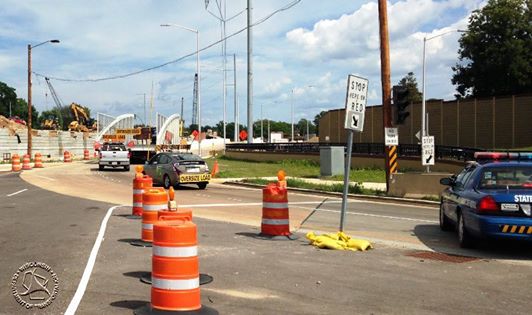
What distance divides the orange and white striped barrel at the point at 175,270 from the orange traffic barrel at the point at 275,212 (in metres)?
5.13

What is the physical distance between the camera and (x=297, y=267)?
8469 mm

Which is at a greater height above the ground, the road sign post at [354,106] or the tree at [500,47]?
the tree at [500,47]

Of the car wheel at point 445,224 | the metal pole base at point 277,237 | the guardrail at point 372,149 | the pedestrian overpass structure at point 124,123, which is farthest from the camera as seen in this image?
the pedestrian overpass structure at point 124,123

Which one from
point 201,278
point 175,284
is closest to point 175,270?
point 175,284

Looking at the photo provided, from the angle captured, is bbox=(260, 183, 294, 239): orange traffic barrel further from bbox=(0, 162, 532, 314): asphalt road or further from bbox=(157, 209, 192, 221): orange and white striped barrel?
bbox=(157, 209, 192, 221): orange and white striped barrel

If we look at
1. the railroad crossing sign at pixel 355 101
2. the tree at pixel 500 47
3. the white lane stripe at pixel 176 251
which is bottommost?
the white lane stripe at pixel 176 251

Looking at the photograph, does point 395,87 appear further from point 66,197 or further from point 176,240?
point 176,240

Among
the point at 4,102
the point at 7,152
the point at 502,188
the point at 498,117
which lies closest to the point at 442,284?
the point at 502,188

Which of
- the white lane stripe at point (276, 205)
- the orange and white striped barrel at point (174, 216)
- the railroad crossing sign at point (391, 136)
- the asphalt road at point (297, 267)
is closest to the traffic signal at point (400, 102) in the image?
the railroad crossing sign at point (391, 136)

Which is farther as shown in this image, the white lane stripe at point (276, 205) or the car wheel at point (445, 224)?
the car wheel at point (445, 224)

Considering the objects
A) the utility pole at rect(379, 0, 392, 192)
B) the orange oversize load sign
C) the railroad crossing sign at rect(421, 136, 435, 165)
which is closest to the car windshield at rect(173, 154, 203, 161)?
the utility pole at rect(379, 0, 392, 192)

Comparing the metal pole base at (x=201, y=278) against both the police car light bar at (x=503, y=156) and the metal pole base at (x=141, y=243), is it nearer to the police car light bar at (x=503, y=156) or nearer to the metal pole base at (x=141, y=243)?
the metal pole base at (x=141, y=243)

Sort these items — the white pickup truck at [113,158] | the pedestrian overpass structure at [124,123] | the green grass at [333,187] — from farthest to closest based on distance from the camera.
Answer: the pedestrian overpass structure at [124,123]
the white pickup truck at [113,158]
the green grass at [333,187]

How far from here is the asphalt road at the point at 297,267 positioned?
21.3ft
